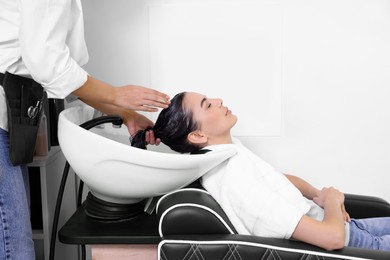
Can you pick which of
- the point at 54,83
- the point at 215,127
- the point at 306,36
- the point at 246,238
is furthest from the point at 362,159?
the point at 54,83

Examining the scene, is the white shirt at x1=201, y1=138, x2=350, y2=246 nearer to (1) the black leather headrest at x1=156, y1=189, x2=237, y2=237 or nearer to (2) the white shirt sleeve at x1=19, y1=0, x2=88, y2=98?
(1) the black leather headrest at x1=156, y1=189, x2=237, y2=237

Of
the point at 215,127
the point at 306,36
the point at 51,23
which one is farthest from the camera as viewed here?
the point at 306,36

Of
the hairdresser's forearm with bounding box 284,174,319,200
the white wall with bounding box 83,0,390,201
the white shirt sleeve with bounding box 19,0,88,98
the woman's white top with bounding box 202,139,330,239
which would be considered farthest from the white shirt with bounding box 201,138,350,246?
the white wall with bounding box 83,0,390,201

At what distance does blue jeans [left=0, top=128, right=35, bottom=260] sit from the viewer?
1195mm

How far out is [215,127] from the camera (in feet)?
4.92

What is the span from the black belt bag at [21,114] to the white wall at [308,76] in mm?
751

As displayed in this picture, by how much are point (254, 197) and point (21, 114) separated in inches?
26.0

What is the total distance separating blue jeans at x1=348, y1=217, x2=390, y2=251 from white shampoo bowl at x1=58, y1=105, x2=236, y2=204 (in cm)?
45

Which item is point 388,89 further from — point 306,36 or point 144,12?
point 144,12

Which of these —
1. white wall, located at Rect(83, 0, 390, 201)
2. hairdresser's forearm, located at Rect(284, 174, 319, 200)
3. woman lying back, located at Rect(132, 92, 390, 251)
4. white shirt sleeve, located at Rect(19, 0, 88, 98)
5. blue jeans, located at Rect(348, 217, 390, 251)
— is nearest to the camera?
white shirt sleeve, located at Rect(19, 0, 88, 98)

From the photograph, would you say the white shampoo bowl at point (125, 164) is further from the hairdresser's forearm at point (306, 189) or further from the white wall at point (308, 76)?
the white wall at point (308, 76)

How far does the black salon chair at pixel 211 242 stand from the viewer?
122 centimetres

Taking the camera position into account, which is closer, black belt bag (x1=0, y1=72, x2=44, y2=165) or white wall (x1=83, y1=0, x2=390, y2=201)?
black belt bag (x1=0, y1=72, x2=44, y2=165)

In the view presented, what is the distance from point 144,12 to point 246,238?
3.73 ft
